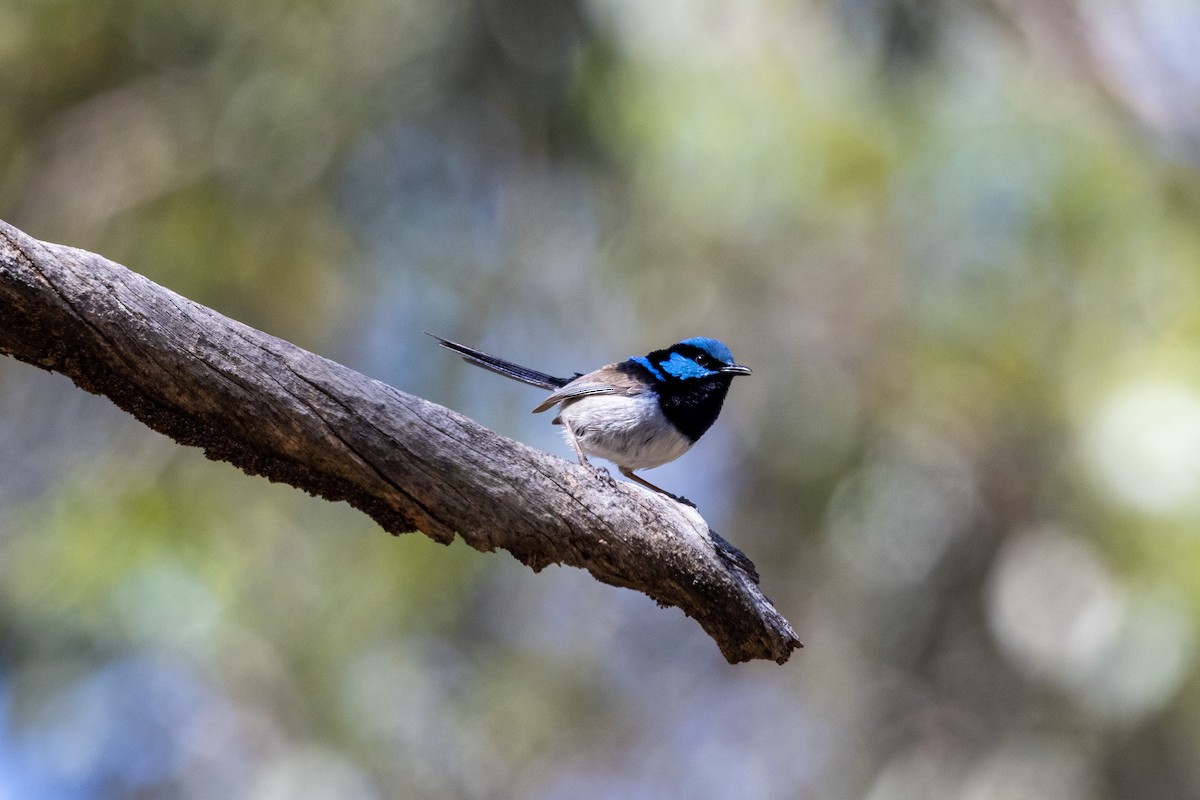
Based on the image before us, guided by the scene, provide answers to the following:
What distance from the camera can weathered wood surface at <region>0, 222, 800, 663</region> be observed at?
2861mm

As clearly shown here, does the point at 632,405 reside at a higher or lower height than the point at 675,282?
lower

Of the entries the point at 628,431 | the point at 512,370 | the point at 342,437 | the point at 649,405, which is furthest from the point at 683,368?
the point at 342,437

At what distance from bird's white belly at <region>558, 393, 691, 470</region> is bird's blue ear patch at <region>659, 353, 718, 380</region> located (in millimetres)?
196

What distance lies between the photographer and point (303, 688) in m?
8.23

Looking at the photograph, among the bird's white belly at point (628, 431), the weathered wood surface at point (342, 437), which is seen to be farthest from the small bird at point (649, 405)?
the weathered wood surface at point (342, 437)

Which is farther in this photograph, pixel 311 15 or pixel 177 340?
pixel 311 15

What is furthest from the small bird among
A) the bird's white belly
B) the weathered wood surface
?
the weathered wood surface

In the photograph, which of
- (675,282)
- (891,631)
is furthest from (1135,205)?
(891,631)

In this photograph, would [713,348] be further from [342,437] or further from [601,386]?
[342,437]

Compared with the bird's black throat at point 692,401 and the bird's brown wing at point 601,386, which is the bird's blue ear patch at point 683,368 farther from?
the bird's brown wing at point 601,386

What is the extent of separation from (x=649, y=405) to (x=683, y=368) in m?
0.31

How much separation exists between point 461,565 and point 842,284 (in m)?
3.97

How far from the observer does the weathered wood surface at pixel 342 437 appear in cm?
286

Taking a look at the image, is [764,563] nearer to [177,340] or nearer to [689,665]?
[689,665]
